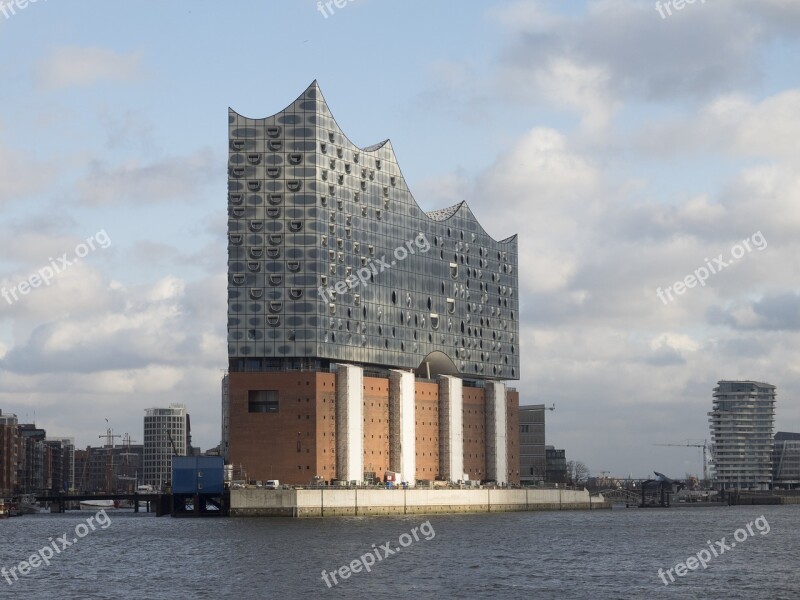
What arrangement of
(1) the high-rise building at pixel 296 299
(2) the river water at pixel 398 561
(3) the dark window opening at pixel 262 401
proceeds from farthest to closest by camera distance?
(3) the dark window opening at pixel 262 401
(1) the high-rise building at pixel 296 299
(2) the river water at pixel 398 561

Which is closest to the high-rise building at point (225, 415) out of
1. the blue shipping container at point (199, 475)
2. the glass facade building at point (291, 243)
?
the blue shipping container at point (199, 475)

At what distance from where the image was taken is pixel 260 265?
178 meters

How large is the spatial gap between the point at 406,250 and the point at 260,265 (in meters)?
28.7

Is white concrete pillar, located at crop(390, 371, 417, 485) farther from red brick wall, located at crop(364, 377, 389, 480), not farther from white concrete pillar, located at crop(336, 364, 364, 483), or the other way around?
white concrete pillar, located at crop(336, 364, 364, 483)

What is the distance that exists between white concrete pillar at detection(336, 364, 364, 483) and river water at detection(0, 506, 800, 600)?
58.7 feet

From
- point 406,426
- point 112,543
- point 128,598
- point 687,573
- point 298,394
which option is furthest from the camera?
point 406,426

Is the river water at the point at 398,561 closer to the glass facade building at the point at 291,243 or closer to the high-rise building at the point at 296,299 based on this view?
the high-rise building at the point at 296,299

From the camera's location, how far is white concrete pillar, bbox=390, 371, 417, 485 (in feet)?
636

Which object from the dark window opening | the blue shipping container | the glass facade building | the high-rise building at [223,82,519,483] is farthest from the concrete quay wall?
the glass facade building

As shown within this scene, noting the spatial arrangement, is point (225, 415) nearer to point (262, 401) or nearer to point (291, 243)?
point (262, 401)

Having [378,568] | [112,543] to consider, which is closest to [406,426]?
[112,543]

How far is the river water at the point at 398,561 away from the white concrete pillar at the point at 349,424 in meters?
17.9

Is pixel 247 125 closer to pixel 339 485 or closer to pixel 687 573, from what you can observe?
pixel 339 485

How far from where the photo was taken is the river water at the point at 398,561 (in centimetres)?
8388
